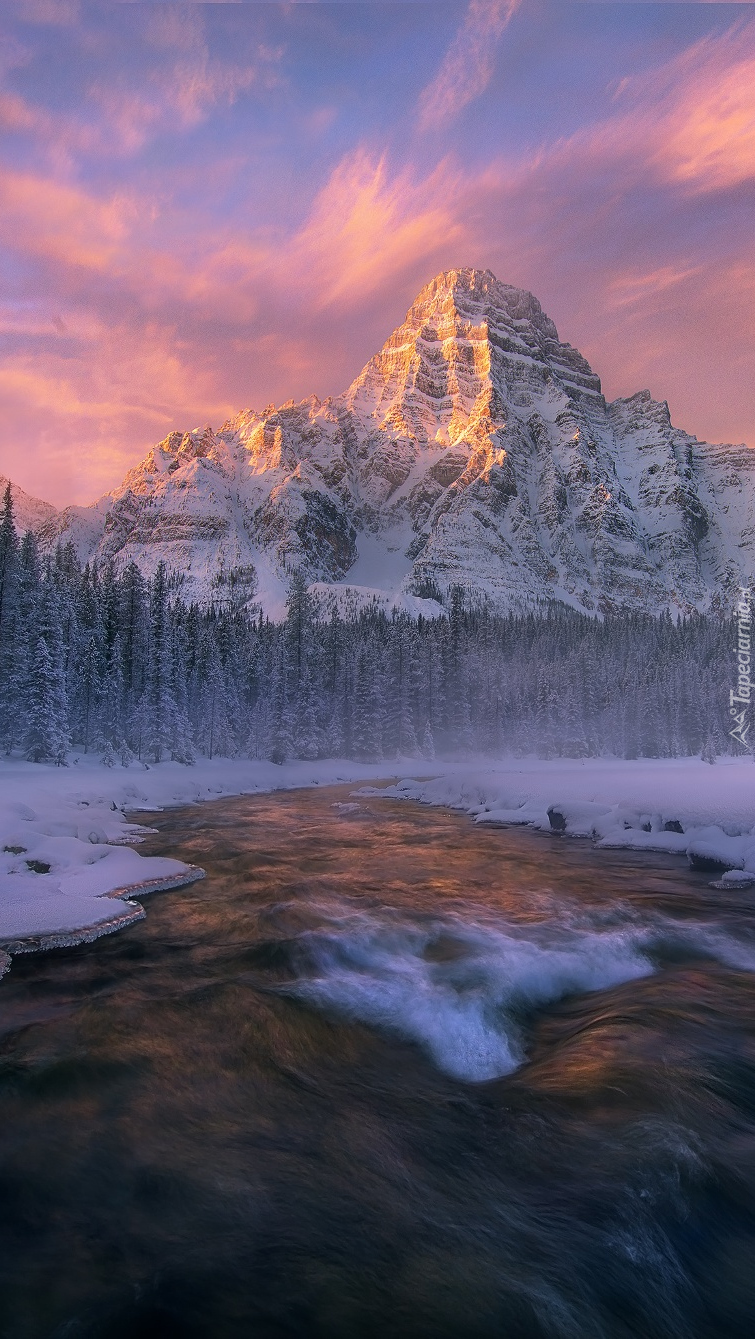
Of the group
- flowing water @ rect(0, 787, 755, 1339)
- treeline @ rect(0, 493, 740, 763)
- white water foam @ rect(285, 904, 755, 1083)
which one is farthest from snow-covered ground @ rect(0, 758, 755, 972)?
treeline @ rect(0, 493, 740, 763)

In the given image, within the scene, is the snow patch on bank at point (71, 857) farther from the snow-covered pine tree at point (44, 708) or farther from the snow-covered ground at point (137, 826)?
the snow-covered pine tree at point (44, 708)

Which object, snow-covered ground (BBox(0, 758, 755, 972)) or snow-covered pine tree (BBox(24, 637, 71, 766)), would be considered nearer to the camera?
snow-covered ground (BBox(0, 758, 755, 972))

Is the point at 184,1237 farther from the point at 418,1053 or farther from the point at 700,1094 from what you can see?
the point at 700,1094

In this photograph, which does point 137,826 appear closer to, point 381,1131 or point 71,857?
point 71,857

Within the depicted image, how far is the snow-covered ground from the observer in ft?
39.1

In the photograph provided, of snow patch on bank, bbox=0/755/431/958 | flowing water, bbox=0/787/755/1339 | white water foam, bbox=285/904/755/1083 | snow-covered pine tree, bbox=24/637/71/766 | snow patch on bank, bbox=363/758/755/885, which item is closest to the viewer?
flowing water, bbox=0/787/755/1339

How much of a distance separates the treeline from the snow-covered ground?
6.48 m

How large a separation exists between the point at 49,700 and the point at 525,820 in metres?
34.1

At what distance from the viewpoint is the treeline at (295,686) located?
1978 inches

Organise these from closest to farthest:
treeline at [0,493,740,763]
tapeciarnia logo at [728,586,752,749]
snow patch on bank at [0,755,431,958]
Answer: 1. snow patch on bank at [0,755,431,958]
2. treeline at [0,493,740,763]
3. tapeciarnia logo at [728,586,752,749]

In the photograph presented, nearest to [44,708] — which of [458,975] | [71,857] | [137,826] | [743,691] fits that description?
[137,826]

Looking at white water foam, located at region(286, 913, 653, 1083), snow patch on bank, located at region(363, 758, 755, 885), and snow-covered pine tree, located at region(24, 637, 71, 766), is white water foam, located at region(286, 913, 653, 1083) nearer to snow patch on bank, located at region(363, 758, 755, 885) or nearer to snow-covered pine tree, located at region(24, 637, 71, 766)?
snow patch on bank, located at region(363, 758, 755, 885)

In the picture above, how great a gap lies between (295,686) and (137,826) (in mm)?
52102

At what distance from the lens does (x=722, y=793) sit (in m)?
29.2
